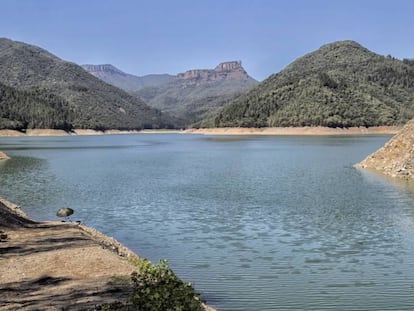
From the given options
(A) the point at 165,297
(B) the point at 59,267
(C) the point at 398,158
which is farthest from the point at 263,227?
(C) the point at 398,158

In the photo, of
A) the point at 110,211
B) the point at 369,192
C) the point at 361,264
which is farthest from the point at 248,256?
the point at 369,192

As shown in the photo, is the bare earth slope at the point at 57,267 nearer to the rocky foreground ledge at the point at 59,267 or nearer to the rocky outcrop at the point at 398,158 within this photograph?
the rocky foreground ledge at the point at 59,267

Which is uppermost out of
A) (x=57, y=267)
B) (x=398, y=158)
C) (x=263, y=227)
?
(x=398, y=158)

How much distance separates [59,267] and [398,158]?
4419cm

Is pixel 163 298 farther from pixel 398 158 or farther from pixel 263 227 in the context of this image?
pixel 398 158

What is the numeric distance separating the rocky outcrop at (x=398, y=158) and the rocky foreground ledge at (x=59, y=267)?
115 ft

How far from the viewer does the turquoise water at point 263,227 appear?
593 inches

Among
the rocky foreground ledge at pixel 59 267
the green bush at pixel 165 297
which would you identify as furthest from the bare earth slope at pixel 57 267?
the green bush at pixel 165 297

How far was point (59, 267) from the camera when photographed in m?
15.9

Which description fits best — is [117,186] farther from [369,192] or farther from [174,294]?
[174,294]

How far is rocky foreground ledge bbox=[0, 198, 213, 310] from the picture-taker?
40.3 feet

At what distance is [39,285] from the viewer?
1384 centimetres

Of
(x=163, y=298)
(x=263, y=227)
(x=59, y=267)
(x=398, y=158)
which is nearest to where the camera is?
(x=163, y=298)

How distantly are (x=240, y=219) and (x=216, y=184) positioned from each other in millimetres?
17687
